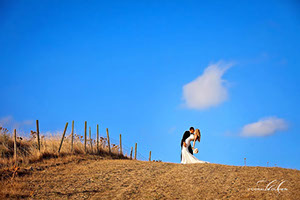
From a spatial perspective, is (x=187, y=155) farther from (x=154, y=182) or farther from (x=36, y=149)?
(x=36, y=149)

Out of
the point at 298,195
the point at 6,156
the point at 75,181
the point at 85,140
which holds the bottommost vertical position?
the point at 298,195

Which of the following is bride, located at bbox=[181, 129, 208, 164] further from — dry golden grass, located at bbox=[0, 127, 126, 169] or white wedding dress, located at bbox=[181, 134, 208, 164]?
dry golden grass, located at bbox=[0, 127, 126, 169]

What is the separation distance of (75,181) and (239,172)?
7.22 metres

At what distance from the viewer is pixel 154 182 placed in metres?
12.1

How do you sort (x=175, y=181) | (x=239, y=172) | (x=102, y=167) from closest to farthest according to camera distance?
1. (x=175, y=181)
2. (x=239, y=172)
3. (x=102, y=167)

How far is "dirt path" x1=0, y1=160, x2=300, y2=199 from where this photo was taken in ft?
34.6

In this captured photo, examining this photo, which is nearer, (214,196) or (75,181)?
(214,196)

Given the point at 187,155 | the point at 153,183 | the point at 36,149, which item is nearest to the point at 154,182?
the point at 153,183

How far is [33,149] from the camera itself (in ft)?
62.3

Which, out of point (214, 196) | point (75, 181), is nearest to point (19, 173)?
point (75, 181)

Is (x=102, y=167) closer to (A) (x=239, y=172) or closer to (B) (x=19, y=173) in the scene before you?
(B) (x=19, y=173)

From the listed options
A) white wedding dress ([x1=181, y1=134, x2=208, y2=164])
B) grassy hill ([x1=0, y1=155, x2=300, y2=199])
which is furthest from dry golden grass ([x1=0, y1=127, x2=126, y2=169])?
white wedding dress ([x1=181, y1=134, x2=208, y2=164])

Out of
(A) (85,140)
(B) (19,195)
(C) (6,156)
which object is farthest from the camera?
(A) (85,140)

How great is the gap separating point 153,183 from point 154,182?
15 cm
